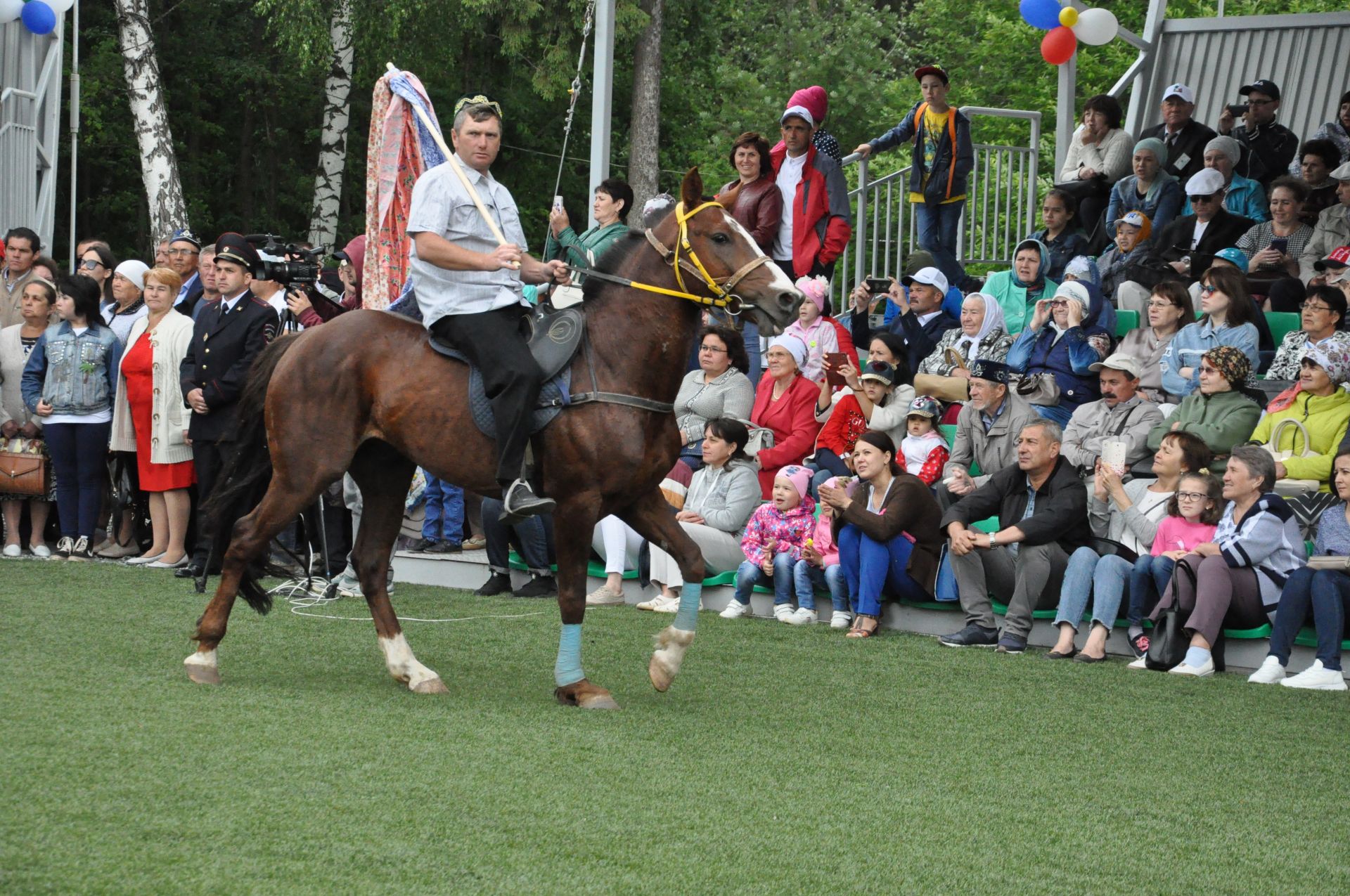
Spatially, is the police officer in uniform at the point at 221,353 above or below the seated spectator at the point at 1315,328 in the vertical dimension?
below

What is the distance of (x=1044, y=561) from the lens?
8773 millimetres

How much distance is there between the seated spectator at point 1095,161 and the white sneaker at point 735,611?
5.76 meters

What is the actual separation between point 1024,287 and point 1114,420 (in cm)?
256

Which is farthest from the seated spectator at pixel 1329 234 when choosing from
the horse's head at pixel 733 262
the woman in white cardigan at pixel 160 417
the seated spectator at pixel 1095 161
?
the woman in white cardigan at pixel 160 417

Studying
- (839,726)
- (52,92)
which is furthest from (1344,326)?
(52,92)

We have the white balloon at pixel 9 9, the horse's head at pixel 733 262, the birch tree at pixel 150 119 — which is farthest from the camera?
the birch tree at pixel 150 119

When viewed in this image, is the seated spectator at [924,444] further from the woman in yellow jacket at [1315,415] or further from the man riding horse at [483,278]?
the man riding horse at [483,278]

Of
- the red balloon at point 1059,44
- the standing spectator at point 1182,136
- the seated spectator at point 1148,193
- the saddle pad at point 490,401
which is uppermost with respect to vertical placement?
the red balloon at point 1059,44

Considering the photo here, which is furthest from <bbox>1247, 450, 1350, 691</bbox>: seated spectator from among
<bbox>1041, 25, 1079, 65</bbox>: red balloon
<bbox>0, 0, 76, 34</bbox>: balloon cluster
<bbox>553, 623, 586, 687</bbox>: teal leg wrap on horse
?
<bbox>0, 0, 76, 34</bbox>: balloon cluster

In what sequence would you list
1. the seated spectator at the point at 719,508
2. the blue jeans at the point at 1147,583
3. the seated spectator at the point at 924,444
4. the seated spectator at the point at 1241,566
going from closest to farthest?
the seated spectator at the point at 1241,566
the blue jeans at the point at 1147,583
the seated spectator at the point at 924,444
the seated spectator at the point at 719,508

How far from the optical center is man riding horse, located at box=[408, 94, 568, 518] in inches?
261

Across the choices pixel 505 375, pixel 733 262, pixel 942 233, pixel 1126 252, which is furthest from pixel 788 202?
pixel 505 375

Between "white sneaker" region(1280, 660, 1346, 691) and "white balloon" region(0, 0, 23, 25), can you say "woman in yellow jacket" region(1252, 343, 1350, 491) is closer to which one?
"white sneaker" region(1280, 660, 1346, 691)

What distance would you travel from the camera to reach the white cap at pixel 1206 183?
12750mm
